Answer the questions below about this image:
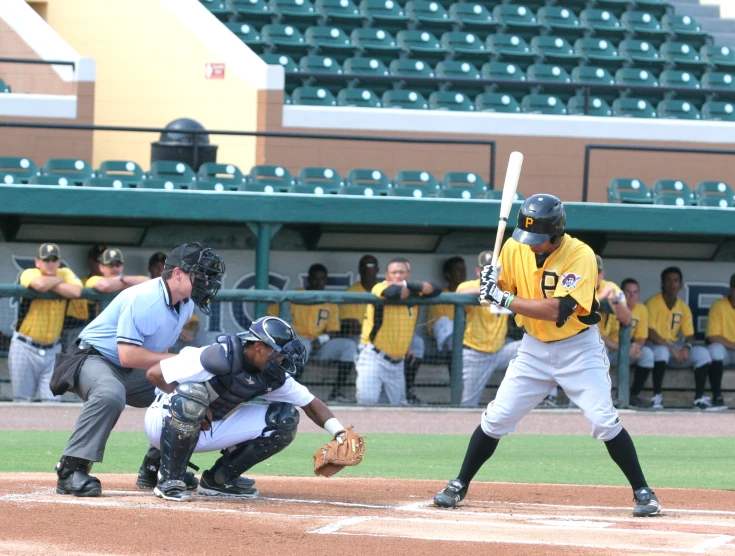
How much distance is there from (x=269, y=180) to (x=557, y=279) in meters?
7.00

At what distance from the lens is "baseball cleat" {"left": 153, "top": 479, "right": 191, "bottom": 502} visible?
17.9 ft

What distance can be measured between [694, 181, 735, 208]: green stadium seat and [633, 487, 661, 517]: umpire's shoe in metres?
7.74

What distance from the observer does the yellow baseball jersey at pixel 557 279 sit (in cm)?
541

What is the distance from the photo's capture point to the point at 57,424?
9414 mm

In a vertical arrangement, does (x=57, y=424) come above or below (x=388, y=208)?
below

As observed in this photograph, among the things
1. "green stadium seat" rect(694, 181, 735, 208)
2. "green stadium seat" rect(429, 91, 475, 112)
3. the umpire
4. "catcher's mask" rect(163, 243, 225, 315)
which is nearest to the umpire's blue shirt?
the umpire

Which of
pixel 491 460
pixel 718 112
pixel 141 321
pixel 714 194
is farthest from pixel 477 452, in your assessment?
pixel 718 112

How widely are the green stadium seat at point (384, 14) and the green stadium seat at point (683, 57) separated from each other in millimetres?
3682

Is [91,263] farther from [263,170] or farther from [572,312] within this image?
[572,312]

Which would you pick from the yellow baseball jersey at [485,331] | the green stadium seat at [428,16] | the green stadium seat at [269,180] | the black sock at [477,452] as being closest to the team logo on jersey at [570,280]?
the black sock at [477,452]

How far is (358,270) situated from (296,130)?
6.77 ft

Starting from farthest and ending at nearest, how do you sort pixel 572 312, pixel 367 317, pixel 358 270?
pixel 358 270 → pixel 367 317 → pixel 572 312

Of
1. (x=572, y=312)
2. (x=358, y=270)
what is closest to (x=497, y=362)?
(x=358, y=270)

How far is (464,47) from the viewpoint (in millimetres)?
15883
